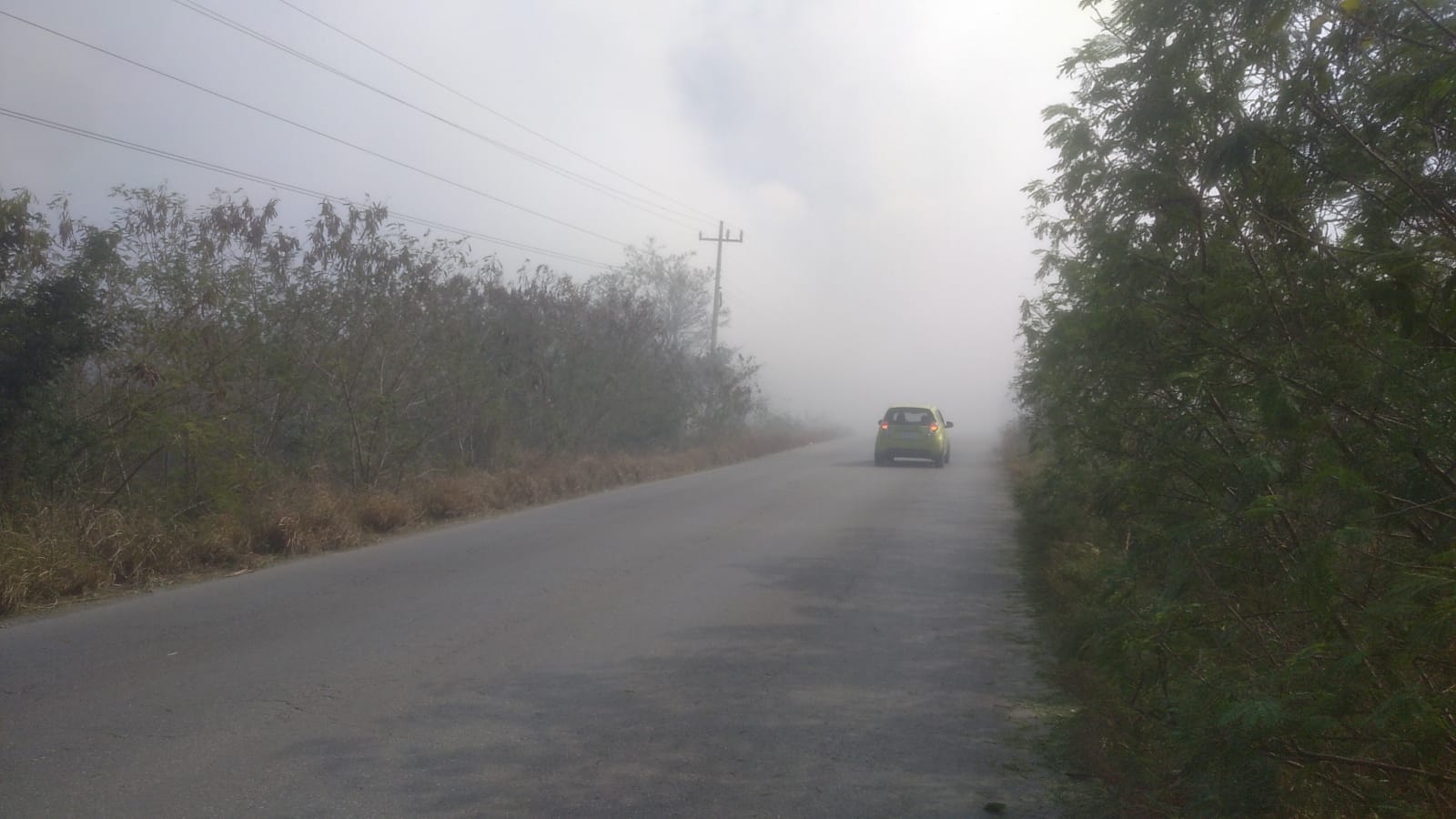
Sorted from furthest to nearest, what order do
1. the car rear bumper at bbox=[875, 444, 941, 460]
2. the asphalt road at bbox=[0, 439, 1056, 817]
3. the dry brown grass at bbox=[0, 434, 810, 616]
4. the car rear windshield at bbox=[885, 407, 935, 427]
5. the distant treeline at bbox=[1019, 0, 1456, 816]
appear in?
1. the car rear windshield at bbox=[885, 407, 935, 427]
2. the car rear bumper at bbox=[875, 444, 941, 460]
3. the dry brown grass at bbox=[0, 434, 810, 616]
4. the asphalt road at bbox=[0, 439, 1056, 817]
5. the distant treeline at bbox=[1019, 0, 1456, 816]

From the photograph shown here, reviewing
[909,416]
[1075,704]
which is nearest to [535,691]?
[1075,704]

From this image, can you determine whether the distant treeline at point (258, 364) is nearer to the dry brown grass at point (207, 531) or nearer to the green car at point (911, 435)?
the dry brown grass at point (207, 531)

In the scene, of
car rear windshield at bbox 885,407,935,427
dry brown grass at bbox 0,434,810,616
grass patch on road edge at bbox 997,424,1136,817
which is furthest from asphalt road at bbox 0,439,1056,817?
car rear windshield at bbox 885,407,935,427

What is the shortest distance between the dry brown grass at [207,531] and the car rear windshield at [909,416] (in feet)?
40.0

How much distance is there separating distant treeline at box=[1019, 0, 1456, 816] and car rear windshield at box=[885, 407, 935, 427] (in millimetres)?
21204

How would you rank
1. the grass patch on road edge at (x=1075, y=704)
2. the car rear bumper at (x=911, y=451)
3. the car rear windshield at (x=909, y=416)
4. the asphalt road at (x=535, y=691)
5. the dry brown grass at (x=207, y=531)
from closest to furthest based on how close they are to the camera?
the asphalt road at (x=535, y=691)
the grass patch on road edge at (x=1075, y=704)
the dry brown grass at (x=207, y=531)
the car rear bumper at (x=911, y=451)
the car rear windshield at (x=909, y=416)

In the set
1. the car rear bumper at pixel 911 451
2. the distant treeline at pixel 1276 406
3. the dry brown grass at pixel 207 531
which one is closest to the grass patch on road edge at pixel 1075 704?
the distant treeline at pixel 1276 406

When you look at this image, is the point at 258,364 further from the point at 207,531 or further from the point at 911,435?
the point at 911,435

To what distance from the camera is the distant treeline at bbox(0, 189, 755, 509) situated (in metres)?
9.88

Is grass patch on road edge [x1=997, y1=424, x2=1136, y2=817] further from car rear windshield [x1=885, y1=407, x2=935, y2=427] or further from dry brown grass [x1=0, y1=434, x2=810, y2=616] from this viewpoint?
car rear windshield [x1=885, y1=407, x2=935, y2=427]

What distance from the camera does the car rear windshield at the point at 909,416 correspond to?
2677 cm

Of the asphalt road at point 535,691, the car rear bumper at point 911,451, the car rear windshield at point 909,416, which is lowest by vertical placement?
the asphalt road at point 535,691

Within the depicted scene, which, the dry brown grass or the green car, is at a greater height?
the green car

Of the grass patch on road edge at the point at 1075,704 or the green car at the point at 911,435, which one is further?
the green car at the point at 911,435
